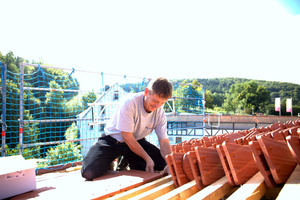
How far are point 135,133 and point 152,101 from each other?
64 centimetres

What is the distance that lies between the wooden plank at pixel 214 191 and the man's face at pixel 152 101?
1146 millimetres

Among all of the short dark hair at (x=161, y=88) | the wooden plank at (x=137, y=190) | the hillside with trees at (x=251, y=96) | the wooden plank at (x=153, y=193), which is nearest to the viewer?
the wooden plank at (x=153, y=193)

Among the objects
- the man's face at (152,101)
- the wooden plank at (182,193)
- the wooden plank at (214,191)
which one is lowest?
the wooden plank at (182,193)

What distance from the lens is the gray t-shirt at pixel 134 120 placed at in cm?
254

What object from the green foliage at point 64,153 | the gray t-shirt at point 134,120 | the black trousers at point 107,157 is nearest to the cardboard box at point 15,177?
the black trousers at point 107,157

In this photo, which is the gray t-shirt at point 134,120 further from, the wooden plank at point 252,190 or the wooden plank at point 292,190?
the wooden plank at point 292,190

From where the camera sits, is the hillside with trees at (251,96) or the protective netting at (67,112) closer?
the protective netting at (67,112)

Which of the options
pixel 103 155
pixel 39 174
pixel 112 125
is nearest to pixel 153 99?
pixel 112 125

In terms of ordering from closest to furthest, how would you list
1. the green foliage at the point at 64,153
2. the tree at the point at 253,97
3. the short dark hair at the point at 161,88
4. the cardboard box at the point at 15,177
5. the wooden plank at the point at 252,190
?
the wooden plank at the point at 252,190
the cardboard box at the point at 15,177
the short dark hair at the point at 161,88
the green foliage at the point at 64,153
the tree at the point at 253,97

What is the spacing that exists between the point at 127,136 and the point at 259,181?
1.52 meters

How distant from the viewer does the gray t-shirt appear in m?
2.54

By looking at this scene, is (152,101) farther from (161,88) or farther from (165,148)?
(165,148)

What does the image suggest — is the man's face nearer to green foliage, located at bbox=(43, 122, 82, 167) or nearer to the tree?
green foliage, located at bbox=(43, 122, 82, 167)

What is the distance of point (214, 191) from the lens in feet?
4.29
